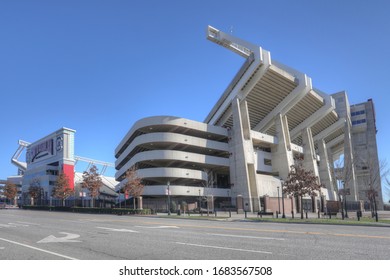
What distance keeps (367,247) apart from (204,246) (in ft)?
17.1

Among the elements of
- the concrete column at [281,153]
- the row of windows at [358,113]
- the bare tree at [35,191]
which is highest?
the row of windows at [358,113]

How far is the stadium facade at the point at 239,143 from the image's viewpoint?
197 ft

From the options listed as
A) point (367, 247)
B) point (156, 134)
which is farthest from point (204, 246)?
point (156, 134)

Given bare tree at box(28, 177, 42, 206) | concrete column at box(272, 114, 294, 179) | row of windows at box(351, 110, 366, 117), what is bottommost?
bare tree at box(28, 177, 42, 206)

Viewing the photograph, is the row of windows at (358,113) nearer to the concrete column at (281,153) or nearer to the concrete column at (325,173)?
the concrete column at (325,173)

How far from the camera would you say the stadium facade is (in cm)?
6000

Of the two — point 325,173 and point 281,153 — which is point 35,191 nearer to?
point 281,153

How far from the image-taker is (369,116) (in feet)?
325

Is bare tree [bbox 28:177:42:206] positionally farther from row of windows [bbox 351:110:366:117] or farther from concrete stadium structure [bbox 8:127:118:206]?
row of windows [bbox 351:110:366:117]

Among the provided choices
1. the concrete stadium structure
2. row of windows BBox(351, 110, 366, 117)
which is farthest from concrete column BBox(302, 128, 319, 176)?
the concrete stadium structure

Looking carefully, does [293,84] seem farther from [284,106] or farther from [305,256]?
[305,256]

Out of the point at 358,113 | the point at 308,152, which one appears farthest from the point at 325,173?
the point at 358,113

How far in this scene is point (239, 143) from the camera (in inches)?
2498

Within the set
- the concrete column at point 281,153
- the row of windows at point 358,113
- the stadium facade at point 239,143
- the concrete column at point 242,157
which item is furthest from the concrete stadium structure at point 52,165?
the row of windows at point 358,113
